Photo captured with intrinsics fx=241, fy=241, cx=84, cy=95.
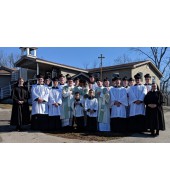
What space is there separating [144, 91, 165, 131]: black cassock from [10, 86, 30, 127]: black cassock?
4.42 metres

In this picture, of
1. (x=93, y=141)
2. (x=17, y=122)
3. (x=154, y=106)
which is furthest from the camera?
(x=17, y=122)

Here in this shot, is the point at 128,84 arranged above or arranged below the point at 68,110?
above

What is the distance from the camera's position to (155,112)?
8.29 m

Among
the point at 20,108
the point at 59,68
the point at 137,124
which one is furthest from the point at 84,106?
the point at 59,68

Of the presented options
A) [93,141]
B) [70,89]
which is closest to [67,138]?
[93,141]

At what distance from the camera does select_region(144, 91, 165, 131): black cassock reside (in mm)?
8234

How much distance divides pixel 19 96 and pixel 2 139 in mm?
1990

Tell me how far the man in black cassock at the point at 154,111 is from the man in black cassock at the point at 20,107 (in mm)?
4426

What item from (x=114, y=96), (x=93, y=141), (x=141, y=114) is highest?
(x=114, y=96)

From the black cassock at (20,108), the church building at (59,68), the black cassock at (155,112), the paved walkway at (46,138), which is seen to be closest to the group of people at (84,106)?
the black cassock at (20,108)

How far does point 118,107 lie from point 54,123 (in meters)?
2.51

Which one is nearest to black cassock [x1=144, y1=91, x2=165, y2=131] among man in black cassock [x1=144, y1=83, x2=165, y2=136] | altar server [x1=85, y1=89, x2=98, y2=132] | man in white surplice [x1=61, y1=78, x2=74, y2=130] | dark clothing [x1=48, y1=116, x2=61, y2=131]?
man in black cassock [x1=144, y1=83, x2=165, y2=136]

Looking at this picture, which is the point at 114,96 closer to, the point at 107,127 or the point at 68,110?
the point at 107,127

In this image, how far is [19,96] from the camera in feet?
29.4
